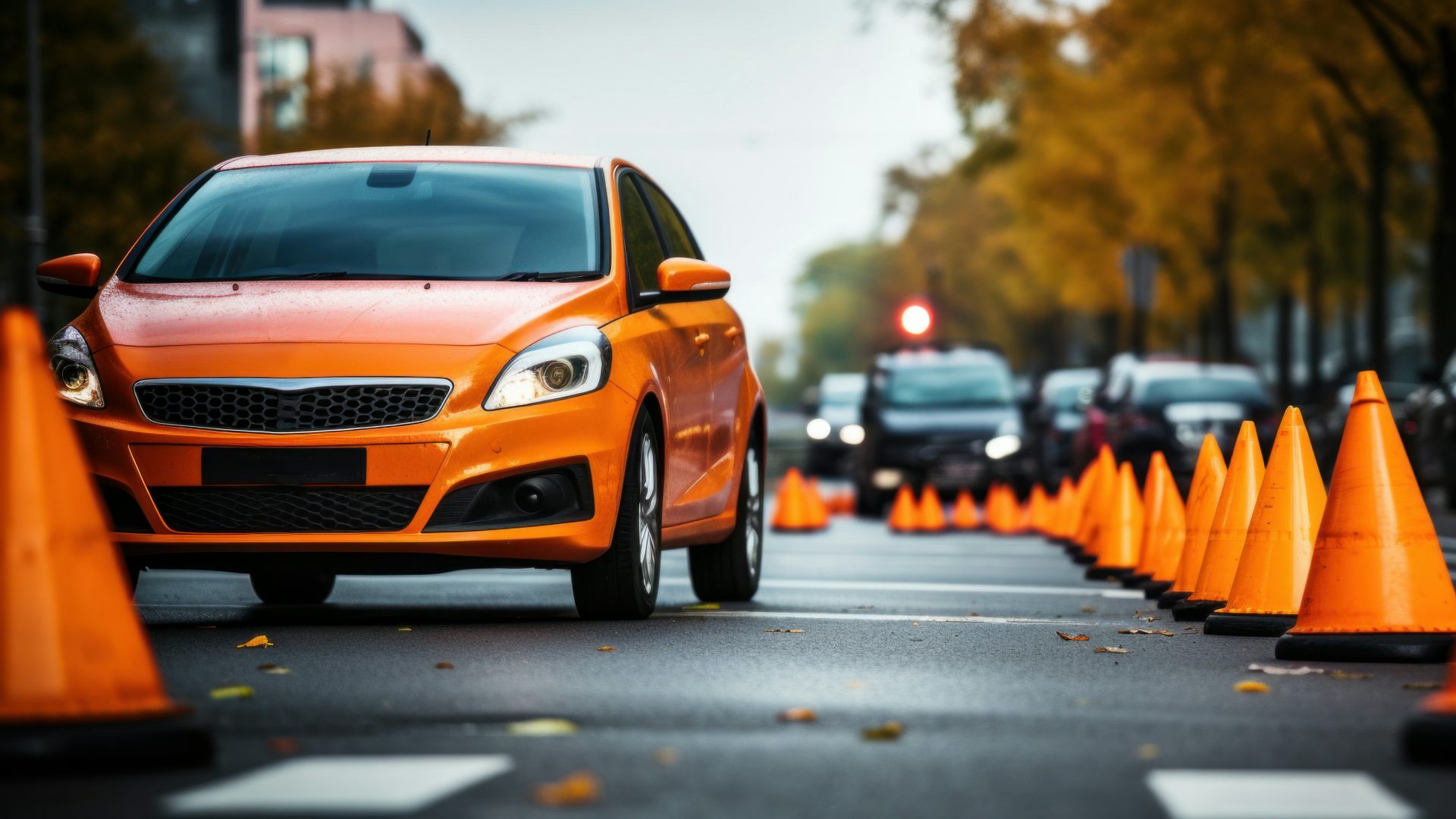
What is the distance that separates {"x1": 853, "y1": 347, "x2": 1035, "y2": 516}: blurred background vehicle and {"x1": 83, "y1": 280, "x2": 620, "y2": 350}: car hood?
1639 cm

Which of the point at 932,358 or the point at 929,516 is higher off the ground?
the point at 932,358

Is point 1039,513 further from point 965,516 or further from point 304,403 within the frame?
point 304,403

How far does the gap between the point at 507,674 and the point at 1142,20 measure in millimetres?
30918

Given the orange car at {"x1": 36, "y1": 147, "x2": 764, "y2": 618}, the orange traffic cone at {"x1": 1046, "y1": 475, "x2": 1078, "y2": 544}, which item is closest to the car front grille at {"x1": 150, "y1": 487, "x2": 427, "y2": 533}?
the orange car at {"x1": 36, "y1": 147, "x2": 764, "y2": 618}

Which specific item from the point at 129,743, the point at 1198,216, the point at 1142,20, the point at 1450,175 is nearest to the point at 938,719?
the point at 129,743

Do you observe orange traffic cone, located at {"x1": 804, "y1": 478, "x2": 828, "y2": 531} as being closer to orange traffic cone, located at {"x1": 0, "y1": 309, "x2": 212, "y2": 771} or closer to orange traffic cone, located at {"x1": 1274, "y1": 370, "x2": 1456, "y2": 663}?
orange traffic cone, located at {"x1": 1274, "y1": 370, "x2": 1456, "y2": 663}

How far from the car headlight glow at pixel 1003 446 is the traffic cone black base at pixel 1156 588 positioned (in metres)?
13.7

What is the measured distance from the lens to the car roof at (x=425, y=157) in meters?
9.62

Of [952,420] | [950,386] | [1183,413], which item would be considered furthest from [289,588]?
[950,386]

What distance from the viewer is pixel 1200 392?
23438mm

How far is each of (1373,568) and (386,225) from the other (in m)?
3.90

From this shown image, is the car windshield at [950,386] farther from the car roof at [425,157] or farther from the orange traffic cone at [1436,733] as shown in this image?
the orange traffic cone at [1436,733]

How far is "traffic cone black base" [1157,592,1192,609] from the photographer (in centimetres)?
984

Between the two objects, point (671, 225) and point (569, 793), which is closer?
point (569, 793)
